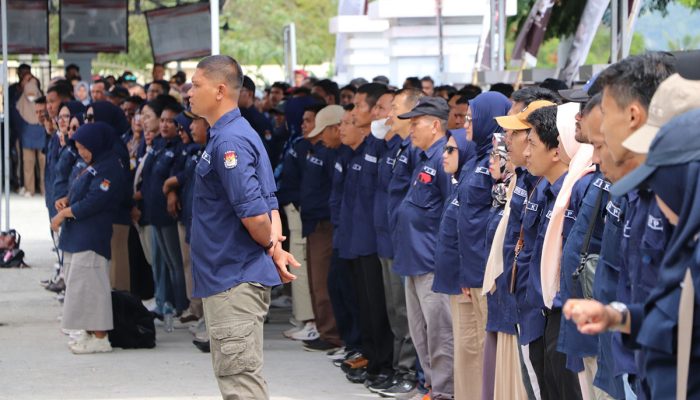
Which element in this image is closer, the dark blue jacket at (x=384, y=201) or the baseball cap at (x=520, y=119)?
the baseball cap at (x=520, y=119)

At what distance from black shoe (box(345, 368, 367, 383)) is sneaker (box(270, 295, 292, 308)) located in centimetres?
359

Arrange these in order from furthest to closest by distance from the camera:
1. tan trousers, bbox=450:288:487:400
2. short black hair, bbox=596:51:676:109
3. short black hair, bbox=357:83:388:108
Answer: short black hair, bbox=357:83:388:108 < tan trousers, bbox=450:288:487:400 < short black hair, bbox=596:51:676:109

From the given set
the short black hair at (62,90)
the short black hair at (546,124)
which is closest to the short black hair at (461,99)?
the short black hair at (546,124)

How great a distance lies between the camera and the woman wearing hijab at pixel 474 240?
7219 millimetres

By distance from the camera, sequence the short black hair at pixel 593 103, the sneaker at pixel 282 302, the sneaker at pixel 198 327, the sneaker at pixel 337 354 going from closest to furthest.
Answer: the short black hair at pixel 593 103 < the sneaker at pixel 337 354 < the sneaker at pixel 198 327 < the sneaker at pixel 282 302

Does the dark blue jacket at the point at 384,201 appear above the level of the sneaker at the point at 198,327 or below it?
above

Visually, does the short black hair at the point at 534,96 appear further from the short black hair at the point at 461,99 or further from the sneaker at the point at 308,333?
the sneaker at the point at 308,333

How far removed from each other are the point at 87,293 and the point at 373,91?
2.85 metres

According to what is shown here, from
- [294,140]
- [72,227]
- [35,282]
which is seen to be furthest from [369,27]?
[72,227]

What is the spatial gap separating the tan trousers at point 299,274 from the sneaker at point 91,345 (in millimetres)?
1798

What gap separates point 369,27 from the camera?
26.0m

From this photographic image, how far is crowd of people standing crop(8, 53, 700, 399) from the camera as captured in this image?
3.95m

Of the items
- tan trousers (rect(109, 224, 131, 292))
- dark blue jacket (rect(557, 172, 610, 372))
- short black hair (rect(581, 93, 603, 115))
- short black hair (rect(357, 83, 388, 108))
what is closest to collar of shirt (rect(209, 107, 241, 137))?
dark blue jacket (rect(557, 172, 610, 372))

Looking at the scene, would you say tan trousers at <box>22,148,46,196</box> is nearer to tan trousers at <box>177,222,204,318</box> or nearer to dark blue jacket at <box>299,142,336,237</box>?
tan trousers at <box>177,222,204,318</box>
